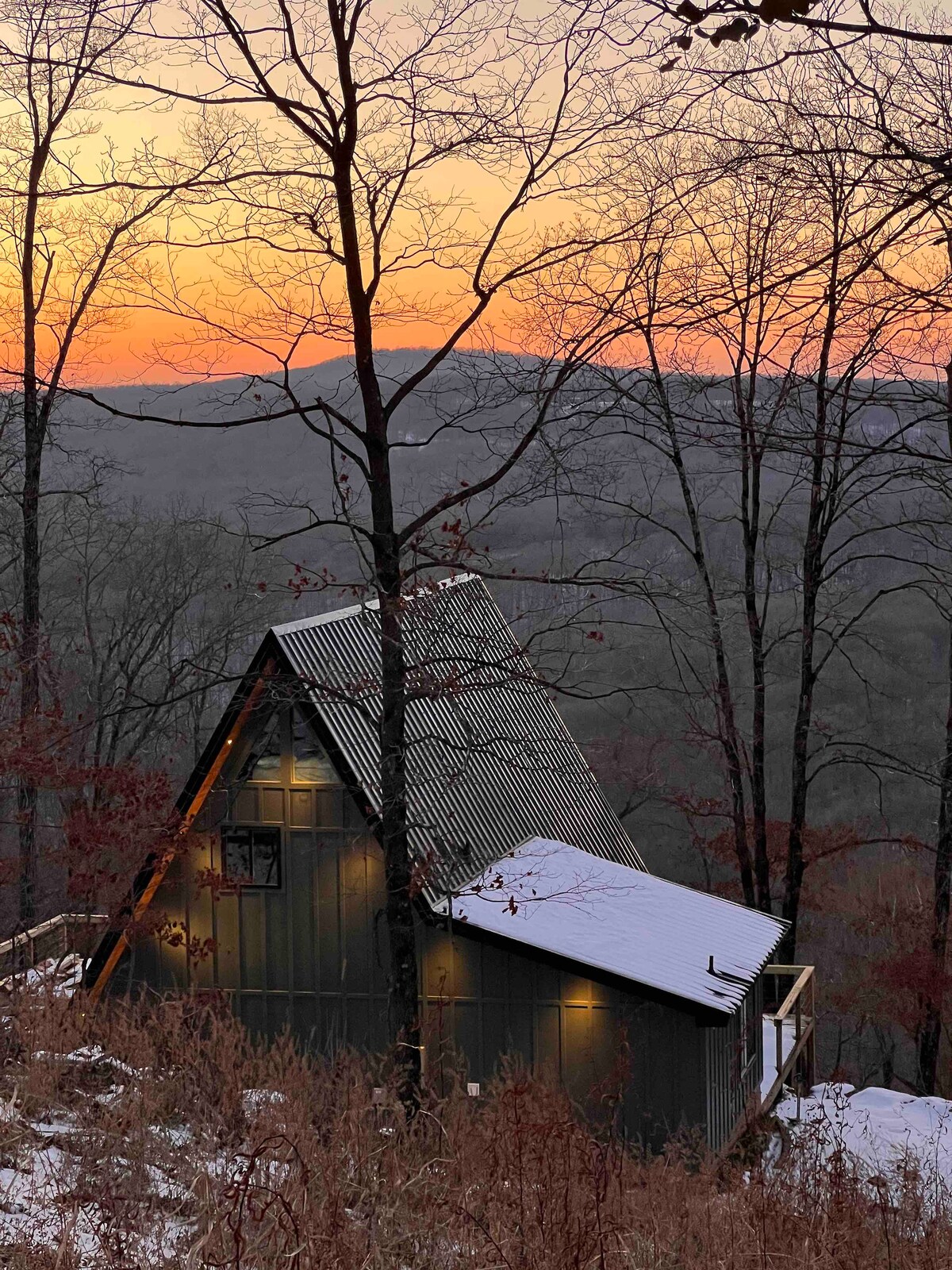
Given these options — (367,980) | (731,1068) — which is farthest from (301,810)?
(731,1068)

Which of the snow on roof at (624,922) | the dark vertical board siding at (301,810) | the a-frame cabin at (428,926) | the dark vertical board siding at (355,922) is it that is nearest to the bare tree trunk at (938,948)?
the snow on roof at (624,922)

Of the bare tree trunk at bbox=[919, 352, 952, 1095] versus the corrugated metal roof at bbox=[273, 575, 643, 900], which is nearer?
the corrugated metal roof at bbox=[273, 575, 643, 900]

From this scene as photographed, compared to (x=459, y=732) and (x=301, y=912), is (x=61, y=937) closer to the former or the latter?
(x=301, y=912)

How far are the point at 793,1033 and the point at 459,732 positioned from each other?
24.8 ft

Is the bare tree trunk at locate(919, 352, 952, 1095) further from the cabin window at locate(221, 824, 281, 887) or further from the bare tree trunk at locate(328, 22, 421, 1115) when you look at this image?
the bare tree trunk at locate(328, 22, 421, 1115)

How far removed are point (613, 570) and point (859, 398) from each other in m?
8.58

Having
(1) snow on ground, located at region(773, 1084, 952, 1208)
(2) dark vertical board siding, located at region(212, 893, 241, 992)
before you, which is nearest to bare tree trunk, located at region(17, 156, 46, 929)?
(2) dark vertical board siding, located at region(212, 893, 241, 992)

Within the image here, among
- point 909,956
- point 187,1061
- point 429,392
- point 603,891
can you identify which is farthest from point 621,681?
point 187,1061

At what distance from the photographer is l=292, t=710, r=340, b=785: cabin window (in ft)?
53.6

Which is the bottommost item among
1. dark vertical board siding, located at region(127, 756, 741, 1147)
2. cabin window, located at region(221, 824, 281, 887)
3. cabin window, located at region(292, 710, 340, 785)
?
dark vertical board siding, located at region(127, 756, 741, 1147)

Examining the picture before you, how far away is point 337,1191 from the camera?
5.40m

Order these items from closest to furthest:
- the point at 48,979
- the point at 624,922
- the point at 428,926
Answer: the point at 48,979 → the point at 428,926 → the point at 624,922

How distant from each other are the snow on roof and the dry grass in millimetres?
5919

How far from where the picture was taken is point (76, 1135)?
6.68 metres
